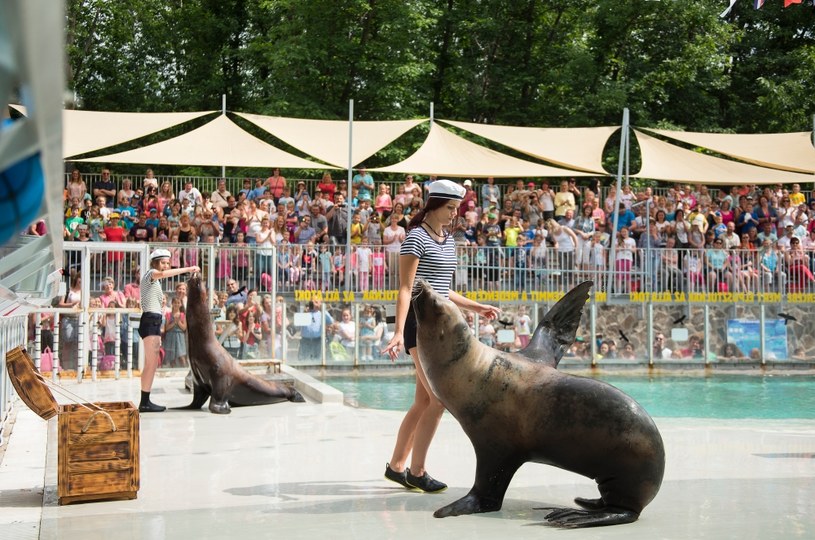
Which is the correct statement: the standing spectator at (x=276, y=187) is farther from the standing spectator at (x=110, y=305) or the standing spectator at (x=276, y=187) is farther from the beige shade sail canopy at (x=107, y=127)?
the standing spectator at (x=110, y=305)

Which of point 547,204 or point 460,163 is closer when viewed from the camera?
point 460,163

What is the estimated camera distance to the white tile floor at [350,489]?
16.6 ft

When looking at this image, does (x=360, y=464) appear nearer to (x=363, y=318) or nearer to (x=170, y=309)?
(x=170, y=309)

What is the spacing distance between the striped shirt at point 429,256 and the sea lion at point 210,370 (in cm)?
477

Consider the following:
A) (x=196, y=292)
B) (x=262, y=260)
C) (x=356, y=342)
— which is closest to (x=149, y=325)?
(x=196, y=292)

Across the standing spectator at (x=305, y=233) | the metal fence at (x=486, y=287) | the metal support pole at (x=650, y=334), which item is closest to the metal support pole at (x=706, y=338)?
the metal fence at (x=486, y=287)

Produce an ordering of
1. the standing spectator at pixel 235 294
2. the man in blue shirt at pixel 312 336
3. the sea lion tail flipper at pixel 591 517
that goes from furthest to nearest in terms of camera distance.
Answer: the man in blue shirt at pixel 312 336
the standing spectator at pixel 235 294
the sea lion tail flipper at pixel 591 517

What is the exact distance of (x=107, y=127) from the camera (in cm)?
2088

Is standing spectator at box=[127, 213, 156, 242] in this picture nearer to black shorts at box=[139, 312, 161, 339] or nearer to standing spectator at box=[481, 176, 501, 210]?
standing spectator at box=[481, 176, 501, 210]

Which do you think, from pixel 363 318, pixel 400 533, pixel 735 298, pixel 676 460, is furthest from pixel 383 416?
pixel 735 298

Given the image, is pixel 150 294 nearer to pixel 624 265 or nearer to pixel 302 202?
pixel 302 202

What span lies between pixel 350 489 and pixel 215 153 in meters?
15.1

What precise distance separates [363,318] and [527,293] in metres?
3.31

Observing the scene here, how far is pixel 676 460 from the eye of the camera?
7199mm
